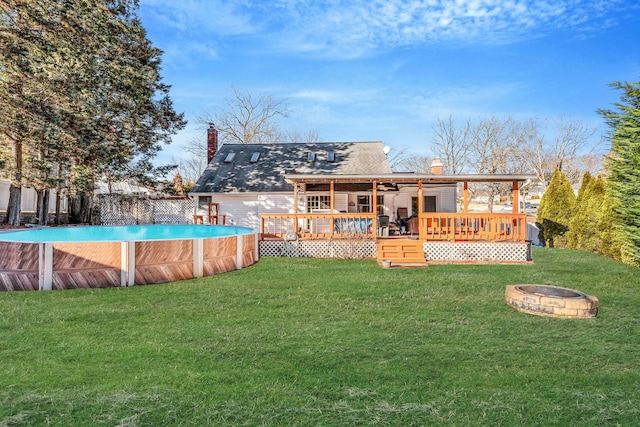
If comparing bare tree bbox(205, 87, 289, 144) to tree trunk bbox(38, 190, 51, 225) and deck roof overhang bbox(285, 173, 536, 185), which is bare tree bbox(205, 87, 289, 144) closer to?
tree trunk bbox(38, 190, 51, 225)

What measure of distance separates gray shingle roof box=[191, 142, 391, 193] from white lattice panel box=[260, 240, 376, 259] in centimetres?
647

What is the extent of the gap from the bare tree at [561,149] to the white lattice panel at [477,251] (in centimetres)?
2378

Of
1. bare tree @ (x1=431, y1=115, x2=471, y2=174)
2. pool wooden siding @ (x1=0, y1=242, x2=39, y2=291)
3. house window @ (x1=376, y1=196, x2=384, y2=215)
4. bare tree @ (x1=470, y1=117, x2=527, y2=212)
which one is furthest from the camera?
bare tree @ (x1=431, y1=115, x2=471, y2=174)

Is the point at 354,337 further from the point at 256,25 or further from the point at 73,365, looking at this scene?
the point at 256,25

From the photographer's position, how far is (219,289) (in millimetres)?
7070

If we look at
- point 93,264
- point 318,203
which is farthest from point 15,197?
point 318,203

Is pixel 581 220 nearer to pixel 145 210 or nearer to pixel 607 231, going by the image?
pixel 607 231

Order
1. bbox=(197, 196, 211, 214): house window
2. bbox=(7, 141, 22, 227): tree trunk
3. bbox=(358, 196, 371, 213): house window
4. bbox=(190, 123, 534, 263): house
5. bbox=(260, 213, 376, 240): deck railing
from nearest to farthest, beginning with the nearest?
bbox=(190, 123, 534, 263): house, bbox=(260, 213, 376, 240): deck railing, bbox=(7, 141, 22, 227): tree trunk, bbox=(358, 196, 371, 213): house window, bbox=(197, 196, 211, 214): house window

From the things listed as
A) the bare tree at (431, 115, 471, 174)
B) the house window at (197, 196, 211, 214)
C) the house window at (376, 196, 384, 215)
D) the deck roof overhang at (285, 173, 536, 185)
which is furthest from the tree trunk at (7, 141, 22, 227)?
the bare tree at (431, 115, 471, 174)

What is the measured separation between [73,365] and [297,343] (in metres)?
2.31

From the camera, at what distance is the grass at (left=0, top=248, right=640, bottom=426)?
2793 mm

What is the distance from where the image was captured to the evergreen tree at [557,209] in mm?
14836

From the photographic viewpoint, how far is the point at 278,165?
789 inches

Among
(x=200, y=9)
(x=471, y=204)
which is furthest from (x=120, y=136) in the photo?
(x=471, y=204)
